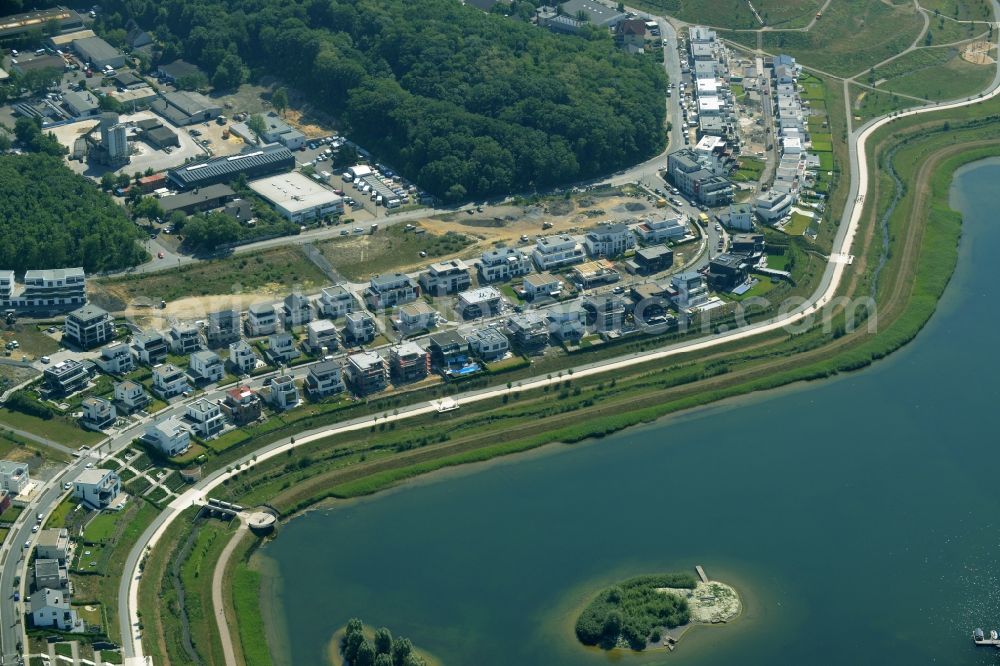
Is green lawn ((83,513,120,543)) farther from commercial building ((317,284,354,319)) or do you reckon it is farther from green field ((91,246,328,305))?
commercial building ((317,284,354,319))

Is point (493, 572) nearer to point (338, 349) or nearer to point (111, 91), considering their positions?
point (338, 349)

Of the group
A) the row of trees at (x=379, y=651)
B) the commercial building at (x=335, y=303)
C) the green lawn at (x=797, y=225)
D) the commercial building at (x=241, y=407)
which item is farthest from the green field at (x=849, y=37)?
the row of trees at (x=379, y=651)

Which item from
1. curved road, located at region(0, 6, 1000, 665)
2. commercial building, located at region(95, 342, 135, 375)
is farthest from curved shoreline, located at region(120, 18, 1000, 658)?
commercial building, located at region(95, 342, 135, 375)

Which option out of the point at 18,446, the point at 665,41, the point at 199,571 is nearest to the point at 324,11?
the point at 665,41

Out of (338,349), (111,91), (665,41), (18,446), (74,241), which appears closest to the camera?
(18,446)

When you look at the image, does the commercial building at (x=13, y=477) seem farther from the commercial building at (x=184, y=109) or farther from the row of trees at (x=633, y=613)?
the commercial building at (x=184, y=109)
